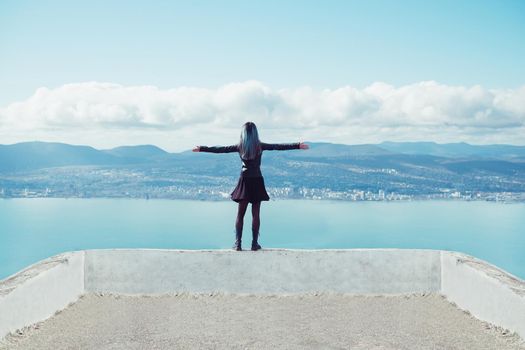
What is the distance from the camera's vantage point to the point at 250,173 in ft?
26.1

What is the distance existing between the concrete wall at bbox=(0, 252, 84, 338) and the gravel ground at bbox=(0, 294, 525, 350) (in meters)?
0.13

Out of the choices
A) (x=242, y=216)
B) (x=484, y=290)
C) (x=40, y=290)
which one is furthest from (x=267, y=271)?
→ (x=40, y=290)

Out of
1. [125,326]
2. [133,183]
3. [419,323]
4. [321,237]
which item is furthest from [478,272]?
[133,183]

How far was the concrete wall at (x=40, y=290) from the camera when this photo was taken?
586 cm

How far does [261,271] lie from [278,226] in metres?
94.0

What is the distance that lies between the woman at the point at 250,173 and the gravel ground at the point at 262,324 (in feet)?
3.77

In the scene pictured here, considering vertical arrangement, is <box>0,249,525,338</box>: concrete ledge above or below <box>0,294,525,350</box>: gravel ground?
above

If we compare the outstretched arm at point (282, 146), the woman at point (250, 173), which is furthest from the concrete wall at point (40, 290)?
the outstretched arm at point (282, 146)

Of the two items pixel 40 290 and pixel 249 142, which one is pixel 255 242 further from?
pixel 40 290

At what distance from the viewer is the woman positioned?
25.5 ft

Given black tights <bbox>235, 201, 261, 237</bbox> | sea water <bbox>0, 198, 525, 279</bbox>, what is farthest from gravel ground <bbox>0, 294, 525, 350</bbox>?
sea water <bbox>0, 198, 525, 279</bbox>

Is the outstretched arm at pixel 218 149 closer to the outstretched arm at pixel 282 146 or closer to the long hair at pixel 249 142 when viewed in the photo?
the long hair at pixel 249 142

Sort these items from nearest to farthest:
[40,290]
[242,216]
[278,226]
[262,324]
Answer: [262,324] < [40,290] < [242,216] < [278,226]

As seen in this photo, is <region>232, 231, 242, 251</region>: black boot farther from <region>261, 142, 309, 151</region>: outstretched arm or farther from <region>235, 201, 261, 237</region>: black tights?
<region>261, 142, 309, 151</region>: outstretched arm
